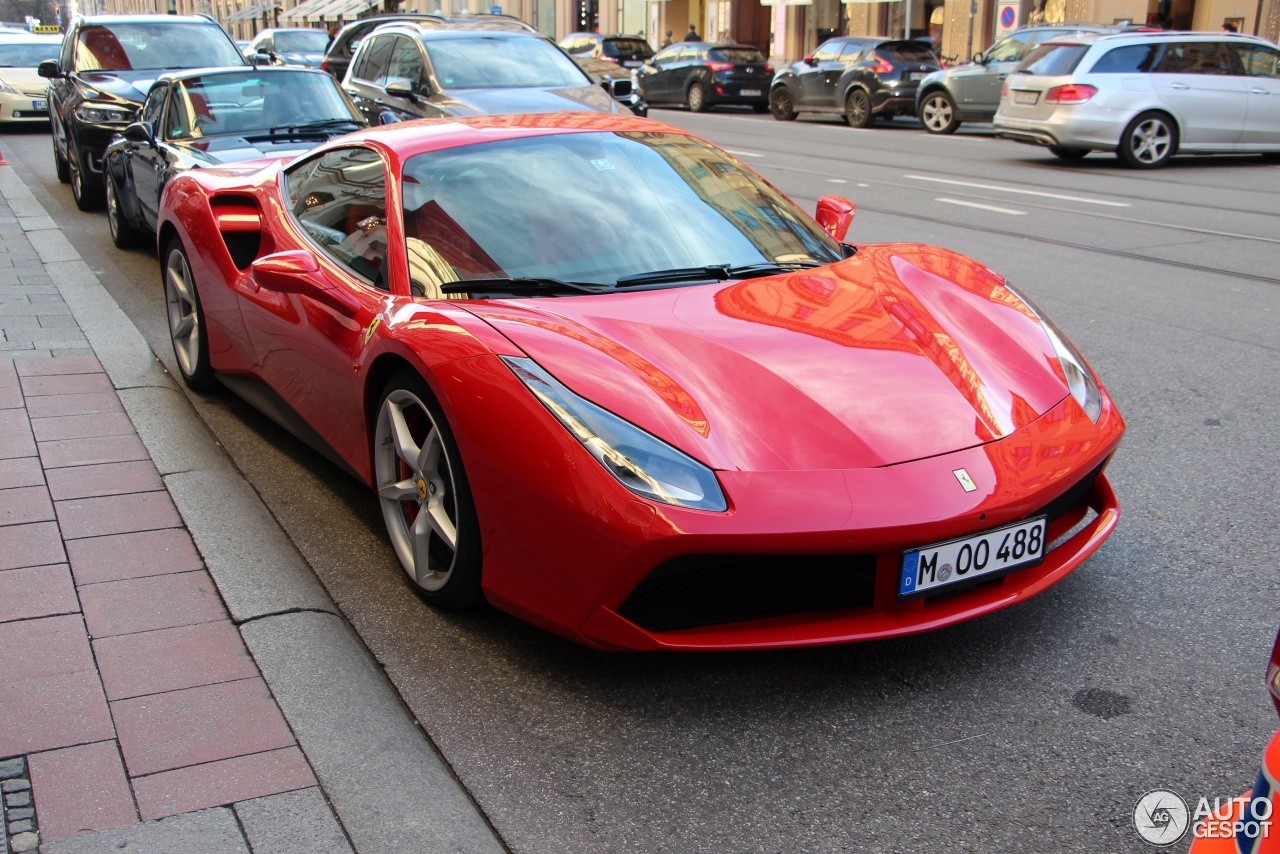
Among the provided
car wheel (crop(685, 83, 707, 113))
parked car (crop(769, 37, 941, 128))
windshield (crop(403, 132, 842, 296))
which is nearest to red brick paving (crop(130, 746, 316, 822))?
windshield (crop(403, 132, 842, 296))

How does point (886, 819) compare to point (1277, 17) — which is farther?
point (1277, 17)

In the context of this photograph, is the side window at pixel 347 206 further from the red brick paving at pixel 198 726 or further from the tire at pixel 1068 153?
the tire at pixel 1068 153

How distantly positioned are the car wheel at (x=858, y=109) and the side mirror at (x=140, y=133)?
15.8 metres

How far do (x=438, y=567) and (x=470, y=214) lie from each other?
1.10m

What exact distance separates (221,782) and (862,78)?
21.4 metres

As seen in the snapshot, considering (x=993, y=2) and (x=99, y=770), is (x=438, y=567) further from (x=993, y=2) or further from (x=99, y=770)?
(x=993, y=2)

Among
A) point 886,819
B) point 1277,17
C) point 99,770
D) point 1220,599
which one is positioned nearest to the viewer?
point 886,819

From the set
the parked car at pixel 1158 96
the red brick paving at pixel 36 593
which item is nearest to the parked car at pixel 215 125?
the red brick paving at pixel 36 593

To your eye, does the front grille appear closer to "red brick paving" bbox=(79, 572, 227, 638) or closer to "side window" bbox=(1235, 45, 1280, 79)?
"red brick paving" bbox=(79, 572, 227, 638)

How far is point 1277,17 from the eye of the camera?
24500 millimetres

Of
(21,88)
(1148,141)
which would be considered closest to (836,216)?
(1148,141)

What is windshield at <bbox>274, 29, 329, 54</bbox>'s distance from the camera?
2534cm

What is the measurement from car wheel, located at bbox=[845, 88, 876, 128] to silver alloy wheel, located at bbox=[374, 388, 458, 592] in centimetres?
1987

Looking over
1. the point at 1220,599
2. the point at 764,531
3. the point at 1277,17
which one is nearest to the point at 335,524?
the point at 764,531
